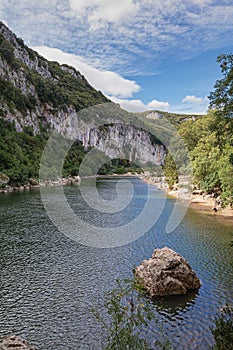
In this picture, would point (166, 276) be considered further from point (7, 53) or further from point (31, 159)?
point (7, 53)

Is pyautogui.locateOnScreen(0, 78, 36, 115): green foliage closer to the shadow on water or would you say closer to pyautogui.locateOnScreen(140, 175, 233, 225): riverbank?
pyautogui.locateOnScreen(140, 175, 233, 225): riverbank

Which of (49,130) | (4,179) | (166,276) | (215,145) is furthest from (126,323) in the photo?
(49,130)

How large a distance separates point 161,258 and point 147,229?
52.3 feet

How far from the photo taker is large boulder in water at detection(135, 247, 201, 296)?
60.7 ft

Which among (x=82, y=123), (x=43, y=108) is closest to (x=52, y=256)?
(x=43, y=108)

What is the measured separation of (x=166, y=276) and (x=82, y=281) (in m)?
5.59

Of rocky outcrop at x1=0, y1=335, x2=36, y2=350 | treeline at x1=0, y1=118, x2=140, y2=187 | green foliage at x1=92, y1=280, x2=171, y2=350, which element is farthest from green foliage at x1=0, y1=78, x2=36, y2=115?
green foliage at x1=92, y1=280, x2=171, y2=350

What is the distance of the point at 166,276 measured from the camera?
62.3ft

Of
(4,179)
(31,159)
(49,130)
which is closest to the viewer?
(4,179)

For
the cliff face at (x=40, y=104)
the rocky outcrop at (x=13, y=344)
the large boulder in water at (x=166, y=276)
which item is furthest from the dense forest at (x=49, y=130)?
the rocky outcrop at (x=13, y=344)

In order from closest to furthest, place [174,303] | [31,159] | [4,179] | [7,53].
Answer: [174,303]
[4,179]
[31,159]
[7,53]

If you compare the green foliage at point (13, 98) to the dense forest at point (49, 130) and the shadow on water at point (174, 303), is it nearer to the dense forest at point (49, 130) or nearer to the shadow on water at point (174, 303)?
the dense forest at point (49, 130)

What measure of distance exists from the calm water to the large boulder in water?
629 millimetres

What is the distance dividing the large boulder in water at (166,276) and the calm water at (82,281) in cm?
63
